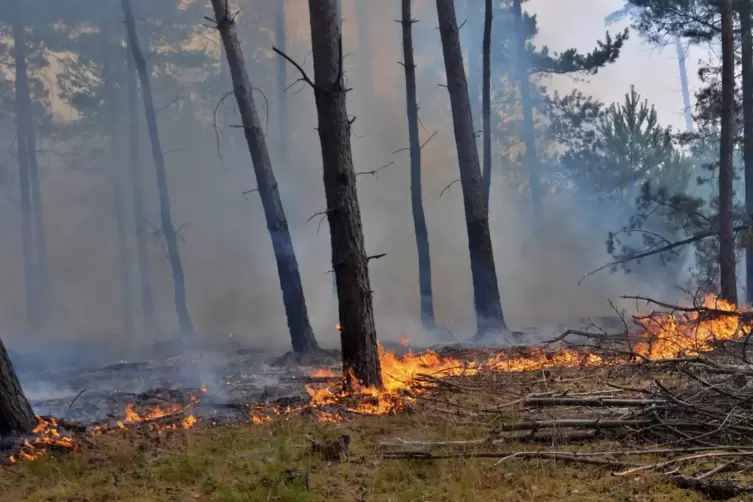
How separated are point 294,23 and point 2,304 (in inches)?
798

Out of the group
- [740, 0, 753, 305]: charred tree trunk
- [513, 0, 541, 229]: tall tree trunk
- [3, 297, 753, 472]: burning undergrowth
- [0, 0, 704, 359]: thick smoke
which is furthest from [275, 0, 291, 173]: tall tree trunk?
[740, 0, 753, 305]: charred tree trunk

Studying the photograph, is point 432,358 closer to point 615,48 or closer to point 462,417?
point 462,417

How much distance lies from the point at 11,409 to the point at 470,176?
931cm

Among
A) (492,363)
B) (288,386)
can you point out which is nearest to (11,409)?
(288,386)

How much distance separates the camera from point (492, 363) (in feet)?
28.9

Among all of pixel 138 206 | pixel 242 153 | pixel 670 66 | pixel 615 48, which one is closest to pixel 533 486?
pixel 615 48

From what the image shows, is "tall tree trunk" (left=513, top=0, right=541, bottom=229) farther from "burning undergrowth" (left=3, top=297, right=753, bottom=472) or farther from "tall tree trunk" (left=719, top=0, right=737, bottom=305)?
"burning undergrowth" (left=3, top=297, right=753, bottom=472)

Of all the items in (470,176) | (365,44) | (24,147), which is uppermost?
(365,44)

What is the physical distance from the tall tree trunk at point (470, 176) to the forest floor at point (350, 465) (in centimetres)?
661

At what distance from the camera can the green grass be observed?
409cm

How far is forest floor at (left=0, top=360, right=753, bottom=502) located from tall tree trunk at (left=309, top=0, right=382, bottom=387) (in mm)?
955

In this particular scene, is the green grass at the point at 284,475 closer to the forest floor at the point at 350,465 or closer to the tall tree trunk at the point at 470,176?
the forest floor at the point at 350,465

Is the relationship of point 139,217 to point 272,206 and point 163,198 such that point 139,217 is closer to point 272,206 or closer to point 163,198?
point 163,198

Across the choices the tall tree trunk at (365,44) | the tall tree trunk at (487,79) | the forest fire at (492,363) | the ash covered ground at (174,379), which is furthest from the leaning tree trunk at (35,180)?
the forest fire at (492,363)
